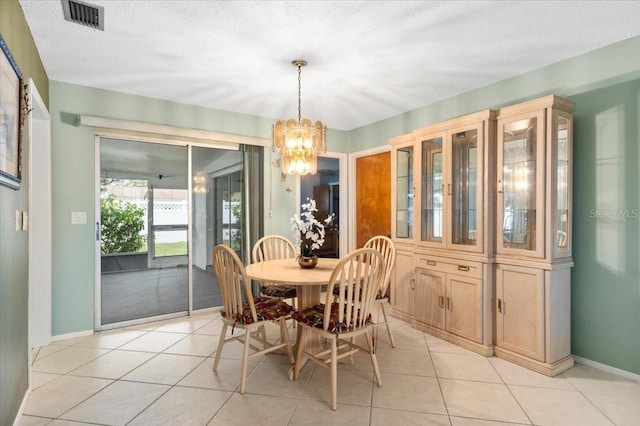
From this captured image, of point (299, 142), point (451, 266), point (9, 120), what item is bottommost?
point (451, 266)

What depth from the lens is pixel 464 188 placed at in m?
3.24

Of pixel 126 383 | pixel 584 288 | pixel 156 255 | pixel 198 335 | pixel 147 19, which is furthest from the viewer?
pixel 156 255

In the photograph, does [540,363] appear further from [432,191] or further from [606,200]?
[432,191]

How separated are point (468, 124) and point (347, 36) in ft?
4.52

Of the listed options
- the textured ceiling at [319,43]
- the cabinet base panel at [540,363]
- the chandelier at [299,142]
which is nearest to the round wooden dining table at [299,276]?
the chandelier at [299,142]

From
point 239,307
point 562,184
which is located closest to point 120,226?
point 239,307

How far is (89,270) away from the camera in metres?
3.46

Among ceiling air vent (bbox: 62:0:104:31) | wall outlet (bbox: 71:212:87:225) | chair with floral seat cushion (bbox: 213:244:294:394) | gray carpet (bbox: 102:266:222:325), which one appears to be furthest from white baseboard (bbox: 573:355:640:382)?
wall outlet (bbox: 71:212:87:225)

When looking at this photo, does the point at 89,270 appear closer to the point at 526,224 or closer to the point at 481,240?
the point at 481,240

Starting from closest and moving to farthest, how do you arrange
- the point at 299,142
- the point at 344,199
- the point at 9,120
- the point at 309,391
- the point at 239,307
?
the point at 9,120
the point at 309,391
the point at 239,307
the point at 299,142
the point at 344,199

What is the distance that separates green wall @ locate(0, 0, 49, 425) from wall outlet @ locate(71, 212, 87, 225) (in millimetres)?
1179

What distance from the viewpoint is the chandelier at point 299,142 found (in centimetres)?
296

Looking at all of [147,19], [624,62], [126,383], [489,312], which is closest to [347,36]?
[147,19]

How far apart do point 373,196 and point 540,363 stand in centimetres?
289
